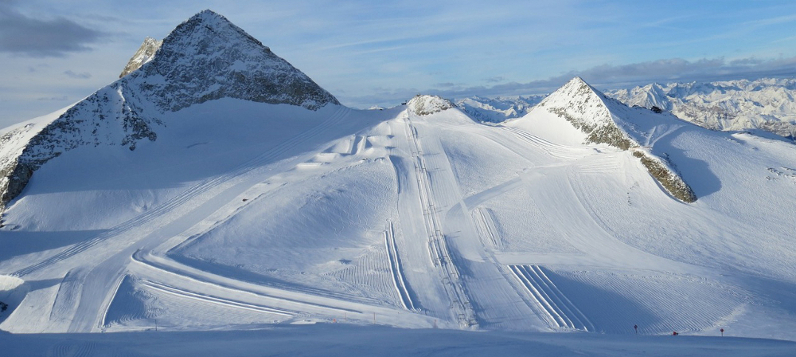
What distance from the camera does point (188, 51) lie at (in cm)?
4566

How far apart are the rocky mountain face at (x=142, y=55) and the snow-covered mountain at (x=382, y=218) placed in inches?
128

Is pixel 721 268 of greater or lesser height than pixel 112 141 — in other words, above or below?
below

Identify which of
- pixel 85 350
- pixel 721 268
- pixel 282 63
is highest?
pixel 282 63

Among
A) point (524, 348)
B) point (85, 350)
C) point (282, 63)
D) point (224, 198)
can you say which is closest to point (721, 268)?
point (524, 348)

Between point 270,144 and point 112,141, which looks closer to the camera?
point 112,141

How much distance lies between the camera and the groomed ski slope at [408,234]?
56.3 feet

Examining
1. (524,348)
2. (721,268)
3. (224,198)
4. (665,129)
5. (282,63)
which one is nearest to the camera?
(524,348)

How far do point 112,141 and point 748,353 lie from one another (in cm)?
3754

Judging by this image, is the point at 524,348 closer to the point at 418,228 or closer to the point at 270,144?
the point at 418,228

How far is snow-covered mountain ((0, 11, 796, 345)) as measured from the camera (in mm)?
17391

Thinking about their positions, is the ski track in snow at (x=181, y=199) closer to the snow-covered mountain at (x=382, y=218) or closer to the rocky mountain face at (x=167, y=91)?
the snow-covered mountain at (x=382, y=218)

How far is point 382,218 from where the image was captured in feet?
85.6

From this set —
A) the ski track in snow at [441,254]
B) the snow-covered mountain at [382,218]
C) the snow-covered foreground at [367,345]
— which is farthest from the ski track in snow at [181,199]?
the snow-covered foreground at [367,345]

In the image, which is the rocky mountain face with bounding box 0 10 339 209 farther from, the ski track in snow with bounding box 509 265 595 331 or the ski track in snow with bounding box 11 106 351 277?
the ski track in snow with bounding box 509 265 595 331
